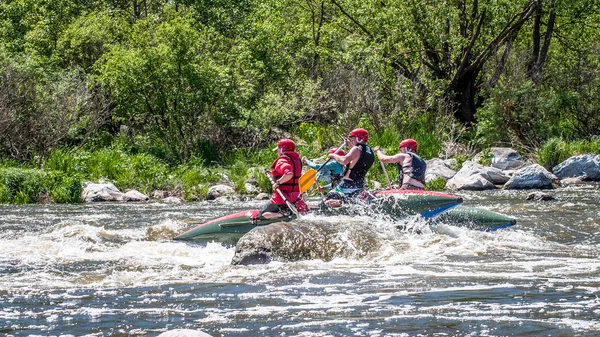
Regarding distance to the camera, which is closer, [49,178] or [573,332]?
[573,332]

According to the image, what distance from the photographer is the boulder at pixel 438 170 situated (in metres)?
21.0

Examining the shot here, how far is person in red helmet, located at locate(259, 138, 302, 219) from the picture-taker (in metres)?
11.6

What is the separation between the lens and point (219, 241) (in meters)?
12.3

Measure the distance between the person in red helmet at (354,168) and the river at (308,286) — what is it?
0.73 meters

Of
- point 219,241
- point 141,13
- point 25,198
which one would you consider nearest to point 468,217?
point 219,241

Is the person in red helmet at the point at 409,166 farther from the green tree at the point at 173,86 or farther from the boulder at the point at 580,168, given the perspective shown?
the green tree at the point at 173,86

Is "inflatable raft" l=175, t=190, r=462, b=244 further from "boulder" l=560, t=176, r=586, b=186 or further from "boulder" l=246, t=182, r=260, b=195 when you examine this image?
"boulder" l=560, t=176, r=586, b=186

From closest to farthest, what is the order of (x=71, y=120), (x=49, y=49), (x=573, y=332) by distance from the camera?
(x=573, y=332) → (x=71, y=120) → (x=49, y=49)

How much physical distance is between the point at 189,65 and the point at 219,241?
1219cm

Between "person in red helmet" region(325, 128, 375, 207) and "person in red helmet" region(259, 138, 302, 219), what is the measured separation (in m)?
0.57

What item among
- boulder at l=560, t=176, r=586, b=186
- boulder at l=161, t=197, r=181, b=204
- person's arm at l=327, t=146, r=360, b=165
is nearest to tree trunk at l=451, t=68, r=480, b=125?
boulder at l=560, t=176, r=586, b=186

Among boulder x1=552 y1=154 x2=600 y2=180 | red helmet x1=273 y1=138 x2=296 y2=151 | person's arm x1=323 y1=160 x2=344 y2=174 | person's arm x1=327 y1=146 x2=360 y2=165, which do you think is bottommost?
boulder x1=552 y1=154 x2=600 y2=180

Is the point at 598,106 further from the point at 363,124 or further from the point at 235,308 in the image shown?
the point at 235,308

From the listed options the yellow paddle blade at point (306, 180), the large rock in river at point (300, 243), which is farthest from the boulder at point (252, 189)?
the large rock in river at point (300, 243)
